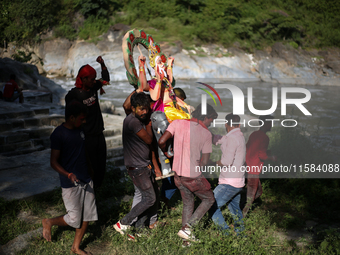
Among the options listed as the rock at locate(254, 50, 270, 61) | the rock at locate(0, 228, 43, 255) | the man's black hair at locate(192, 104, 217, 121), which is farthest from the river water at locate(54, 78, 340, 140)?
the rock at locate(0, 228, 43, 255)

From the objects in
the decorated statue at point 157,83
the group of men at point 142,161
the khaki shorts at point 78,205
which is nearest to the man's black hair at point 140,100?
the group of men at point 142,161

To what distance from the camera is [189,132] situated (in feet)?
12.1

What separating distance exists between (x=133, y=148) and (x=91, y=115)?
864 mm

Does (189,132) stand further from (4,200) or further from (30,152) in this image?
(30,152)

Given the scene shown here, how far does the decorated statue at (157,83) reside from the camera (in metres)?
4.05

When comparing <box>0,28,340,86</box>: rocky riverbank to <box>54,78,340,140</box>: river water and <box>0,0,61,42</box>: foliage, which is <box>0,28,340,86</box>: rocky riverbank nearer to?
<box>54,78,340,140</box>: river water

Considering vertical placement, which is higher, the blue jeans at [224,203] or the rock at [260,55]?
the blue jeans at [224,203]

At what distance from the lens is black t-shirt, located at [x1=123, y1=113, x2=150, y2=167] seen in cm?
369

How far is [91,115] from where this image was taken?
13.9ft

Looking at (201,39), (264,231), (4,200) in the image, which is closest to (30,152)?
(4,200)

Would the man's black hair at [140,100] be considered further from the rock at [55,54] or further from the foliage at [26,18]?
the foliage at [26,18]

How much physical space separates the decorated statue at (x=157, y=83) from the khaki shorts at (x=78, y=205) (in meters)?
0.98

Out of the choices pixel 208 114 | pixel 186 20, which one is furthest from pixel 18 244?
pixel 186 20

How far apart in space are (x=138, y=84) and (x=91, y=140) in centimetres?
95
